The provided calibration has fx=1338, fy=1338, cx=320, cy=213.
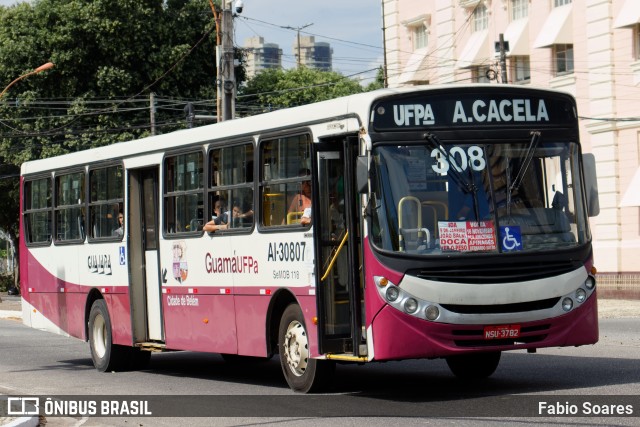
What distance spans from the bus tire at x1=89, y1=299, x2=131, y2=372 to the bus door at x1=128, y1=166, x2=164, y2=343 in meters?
0.81

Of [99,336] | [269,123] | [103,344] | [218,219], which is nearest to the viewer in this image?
[269,123]

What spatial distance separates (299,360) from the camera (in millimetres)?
14195

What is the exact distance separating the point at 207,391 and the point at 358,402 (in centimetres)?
272

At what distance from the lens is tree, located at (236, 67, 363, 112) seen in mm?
60406

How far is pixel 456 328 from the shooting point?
41.8 feet

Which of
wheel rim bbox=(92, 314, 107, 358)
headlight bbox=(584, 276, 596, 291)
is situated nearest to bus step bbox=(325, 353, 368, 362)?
headlight bbox=(584, 276, 596, 291)

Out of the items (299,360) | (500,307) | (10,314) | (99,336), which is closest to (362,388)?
(299,360)

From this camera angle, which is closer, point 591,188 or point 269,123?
point 591,188

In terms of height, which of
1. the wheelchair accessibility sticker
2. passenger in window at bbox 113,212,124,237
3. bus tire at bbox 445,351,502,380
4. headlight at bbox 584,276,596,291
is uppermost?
passenger in window at bbox 113,212,124,237

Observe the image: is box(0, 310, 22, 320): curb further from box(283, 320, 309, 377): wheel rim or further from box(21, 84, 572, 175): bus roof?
box(283, 320, 309, 377): wheel rim

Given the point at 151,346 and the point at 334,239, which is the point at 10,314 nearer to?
the point at 151,346

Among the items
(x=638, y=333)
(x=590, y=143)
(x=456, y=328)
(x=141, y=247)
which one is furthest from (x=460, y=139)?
(x=590, y=143)

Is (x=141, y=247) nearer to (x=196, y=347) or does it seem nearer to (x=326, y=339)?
(x=196, y=347)

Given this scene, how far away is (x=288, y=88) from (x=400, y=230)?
6047 cm
